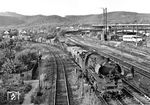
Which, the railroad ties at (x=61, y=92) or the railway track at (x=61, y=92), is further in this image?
the railroad ties at (x=61, y=92)

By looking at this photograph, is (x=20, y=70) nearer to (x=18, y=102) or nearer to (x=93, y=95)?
(x=18, y=102)

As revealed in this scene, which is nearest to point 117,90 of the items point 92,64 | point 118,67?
point 118,67

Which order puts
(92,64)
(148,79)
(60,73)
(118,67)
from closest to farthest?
(118,67) < (92,64) < (148,79) < (60,73)

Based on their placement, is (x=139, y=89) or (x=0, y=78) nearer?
(x=139, y=89)

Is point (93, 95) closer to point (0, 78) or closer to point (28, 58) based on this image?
point (0, 78)

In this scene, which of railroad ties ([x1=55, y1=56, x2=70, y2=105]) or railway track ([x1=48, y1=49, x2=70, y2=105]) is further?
railroad ties ([x1=55, y1=56, x2=70, y2=105])

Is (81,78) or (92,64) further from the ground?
(92,64)

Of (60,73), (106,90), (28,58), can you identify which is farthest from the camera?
(28,58)

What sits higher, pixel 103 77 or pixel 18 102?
pixel 103 77

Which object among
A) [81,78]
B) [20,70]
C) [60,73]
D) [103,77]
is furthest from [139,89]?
[20,70]
